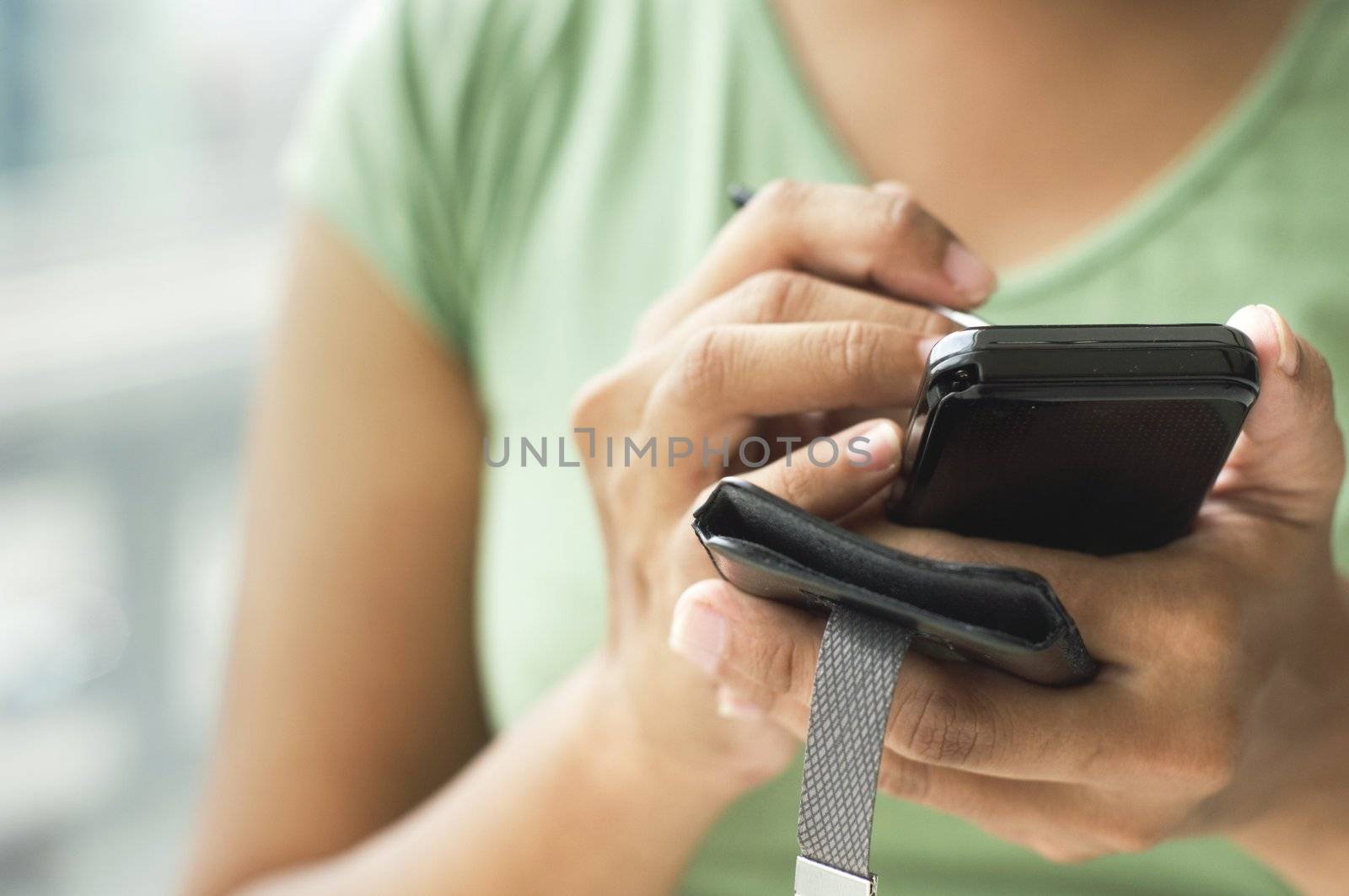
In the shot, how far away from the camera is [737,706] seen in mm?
310

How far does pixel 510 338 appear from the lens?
0.47 m

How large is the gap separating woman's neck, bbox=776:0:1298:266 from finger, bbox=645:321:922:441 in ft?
0.50

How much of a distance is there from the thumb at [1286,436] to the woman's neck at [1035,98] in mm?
162

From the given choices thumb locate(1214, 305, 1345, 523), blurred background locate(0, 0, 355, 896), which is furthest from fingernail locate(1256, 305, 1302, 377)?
blurred background locate(0, 0, 355, 896)

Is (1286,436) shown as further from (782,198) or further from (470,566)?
(470,566)

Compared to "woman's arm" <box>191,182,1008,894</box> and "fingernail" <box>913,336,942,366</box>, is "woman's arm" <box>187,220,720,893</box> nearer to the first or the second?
"woman's arm" <box>191,182,1008,894</box>

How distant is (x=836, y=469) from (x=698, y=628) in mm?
47

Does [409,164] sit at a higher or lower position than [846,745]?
higher

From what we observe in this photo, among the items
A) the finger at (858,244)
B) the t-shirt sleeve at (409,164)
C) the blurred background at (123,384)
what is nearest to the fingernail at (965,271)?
the finger at (858,244)

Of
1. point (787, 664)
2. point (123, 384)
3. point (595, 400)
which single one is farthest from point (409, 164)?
point (123, 384)

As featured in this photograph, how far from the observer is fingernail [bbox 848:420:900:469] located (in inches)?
10.3

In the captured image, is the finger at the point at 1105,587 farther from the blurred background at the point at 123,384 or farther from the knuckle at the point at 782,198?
the blurred background at the point at 123,384

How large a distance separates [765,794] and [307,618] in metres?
0.19

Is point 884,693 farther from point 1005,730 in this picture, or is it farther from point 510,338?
point 510,338
